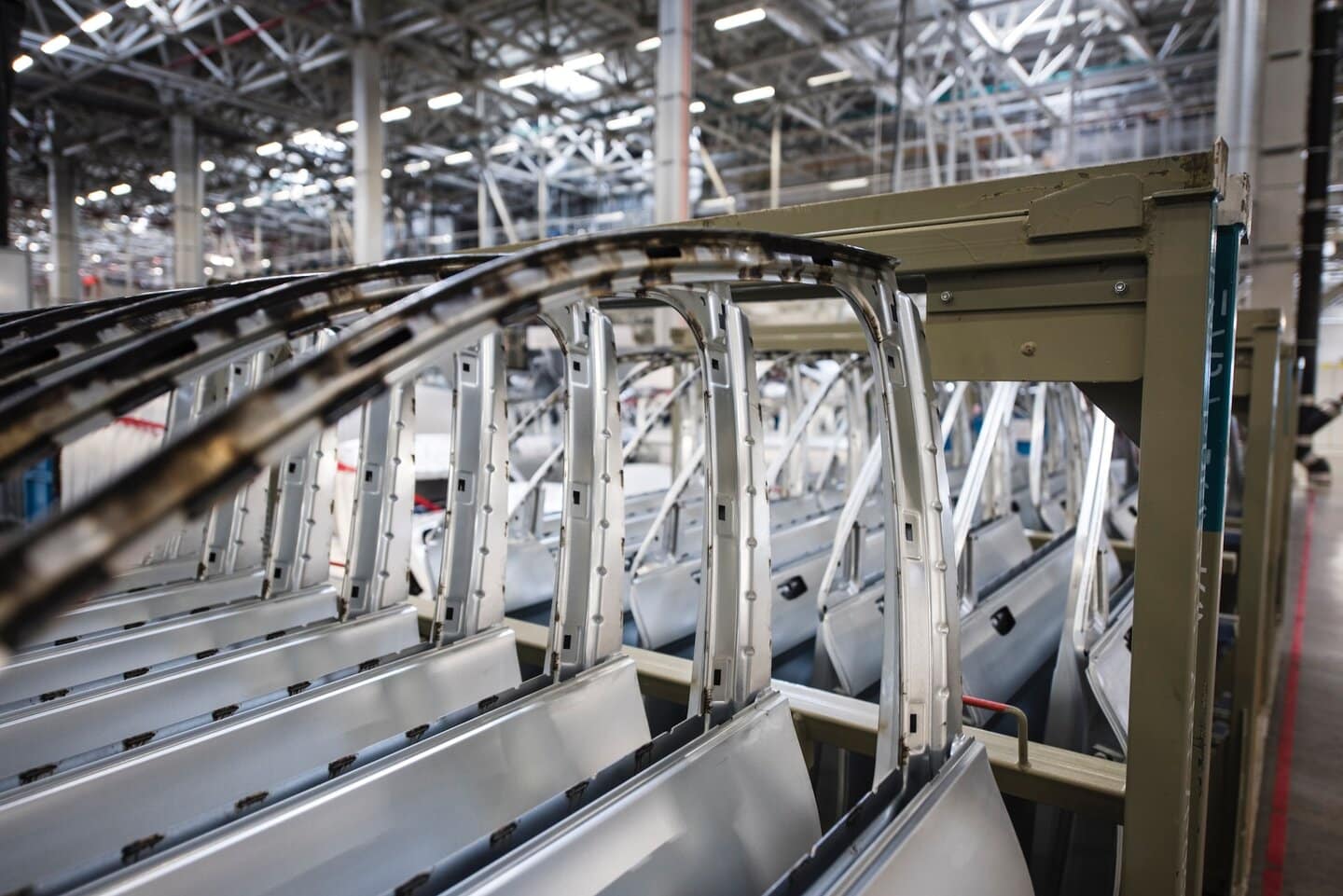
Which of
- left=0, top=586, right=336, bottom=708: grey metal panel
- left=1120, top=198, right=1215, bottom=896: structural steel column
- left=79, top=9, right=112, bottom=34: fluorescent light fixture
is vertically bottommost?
left=0, top=586, right=336, bottom=708: grey metal panel

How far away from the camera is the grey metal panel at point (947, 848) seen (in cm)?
125

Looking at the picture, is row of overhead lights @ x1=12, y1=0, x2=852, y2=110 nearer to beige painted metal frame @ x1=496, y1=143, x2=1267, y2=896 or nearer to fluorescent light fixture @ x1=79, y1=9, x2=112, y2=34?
fluorescent light fixture @ x1=79, y1=9, x2=112, y2=34

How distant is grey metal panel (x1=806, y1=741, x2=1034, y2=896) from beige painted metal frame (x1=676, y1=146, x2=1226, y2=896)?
32 centimetres

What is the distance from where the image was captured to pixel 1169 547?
5.16ft

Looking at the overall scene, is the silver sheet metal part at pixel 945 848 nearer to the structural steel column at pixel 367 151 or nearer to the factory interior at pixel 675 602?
the factory interior at pixel 675 602

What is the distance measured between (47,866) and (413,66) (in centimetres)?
1481

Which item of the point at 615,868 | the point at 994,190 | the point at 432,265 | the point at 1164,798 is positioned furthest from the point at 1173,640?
the point at 432,265

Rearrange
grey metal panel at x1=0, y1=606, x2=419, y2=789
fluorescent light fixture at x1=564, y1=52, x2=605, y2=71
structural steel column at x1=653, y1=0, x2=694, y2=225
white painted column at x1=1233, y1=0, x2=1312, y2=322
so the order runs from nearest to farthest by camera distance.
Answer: grey metal panel at x1=0, y1=606, x2=419, y2=789, white painted column at x1=1233, y1=0, x2=1312, y2=322, structural steel column at x1=653, y1=0, x2=694, y2=225, fluorescent light fixture at x1=564, y1=52, x2=605, y2=71

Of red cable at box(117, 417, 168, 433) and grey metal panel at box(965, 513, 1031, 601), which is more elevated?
red cable at box(117, 417, 168, 433)

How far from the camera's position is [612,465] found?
6.62 feet

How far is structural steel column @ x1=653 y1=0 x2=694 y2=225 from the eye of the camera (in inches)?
328

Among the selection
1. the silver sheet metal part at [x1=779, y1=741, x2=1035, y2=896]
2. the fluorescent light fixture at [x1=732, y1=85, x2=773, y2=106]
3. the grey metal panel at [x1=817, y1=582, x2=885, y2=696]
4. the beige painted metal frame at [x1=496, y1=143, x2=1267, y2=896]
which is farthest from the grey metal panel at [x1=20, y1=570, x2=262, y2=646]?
the fluorescent light fixture at [x1=732, y1=85, x2=773, y2=106]

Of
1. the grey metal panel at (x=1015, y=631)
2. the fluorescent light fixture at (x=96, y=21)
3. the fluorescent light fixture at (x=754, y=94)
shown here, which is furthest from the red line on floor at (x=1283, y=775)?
the fluorescent light fixture at (x=96, y=21)

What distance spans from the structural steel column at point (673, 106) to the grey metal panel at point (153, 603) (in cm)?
615
